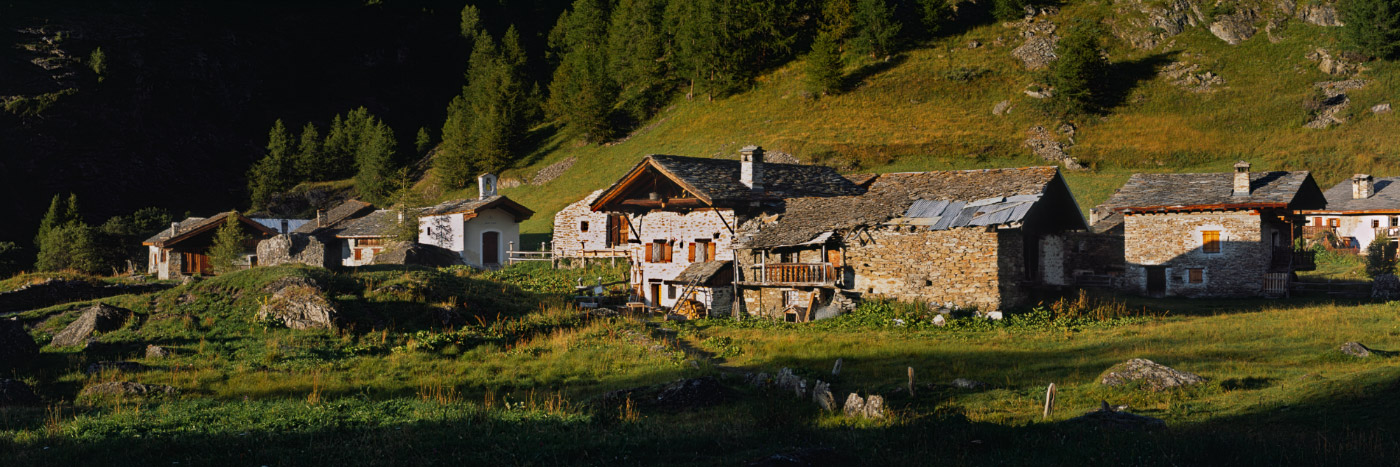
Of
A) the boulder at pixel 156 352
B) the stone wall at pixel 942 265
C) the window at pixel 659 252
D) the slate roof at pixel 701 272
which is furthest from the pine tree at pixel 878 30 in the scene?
the boulder at pixel 156 352

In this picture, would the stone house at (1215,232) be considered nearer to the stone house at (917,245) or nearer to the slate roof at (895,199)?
the stone house at (917,245)

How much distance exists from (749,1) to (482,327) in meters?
85.0

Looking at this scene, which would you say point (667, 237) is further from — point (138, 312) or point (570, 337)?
point (138, 312)

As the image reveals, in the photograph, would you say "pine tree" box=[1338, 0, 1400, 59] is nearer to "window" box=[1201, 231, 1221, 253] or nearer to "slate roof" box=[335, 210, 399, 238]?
"window" box=[1201, 231, 1221, 253]

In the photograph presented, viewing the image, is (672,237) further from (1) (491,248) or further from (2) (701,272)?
(1) (491,248)

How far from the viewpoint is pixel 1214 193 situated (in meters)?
35.9

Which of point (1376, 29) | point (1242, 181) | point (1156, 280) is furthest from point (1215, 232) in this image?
point (1376, 29)

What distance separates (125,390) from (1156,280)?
1533 inches

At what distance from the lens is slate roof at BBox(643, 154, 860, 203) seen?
114 ft

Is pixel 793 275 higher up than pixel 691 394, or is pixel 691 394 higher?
pixel 793 275

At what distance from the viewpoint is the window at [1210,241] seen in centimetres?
3538

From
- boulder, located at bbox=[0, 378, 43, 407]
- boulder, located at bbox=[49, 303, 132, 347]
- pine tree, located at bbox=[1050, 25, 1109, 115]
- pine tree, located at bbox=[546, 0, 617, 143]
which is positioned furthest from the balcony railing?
pine tree, located at bbox=[546, 0, 617, 143]

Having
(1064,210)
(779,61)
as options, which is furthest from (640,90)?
(1064,210)

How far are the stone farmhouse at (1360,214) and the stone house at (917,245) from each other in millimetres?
28595
